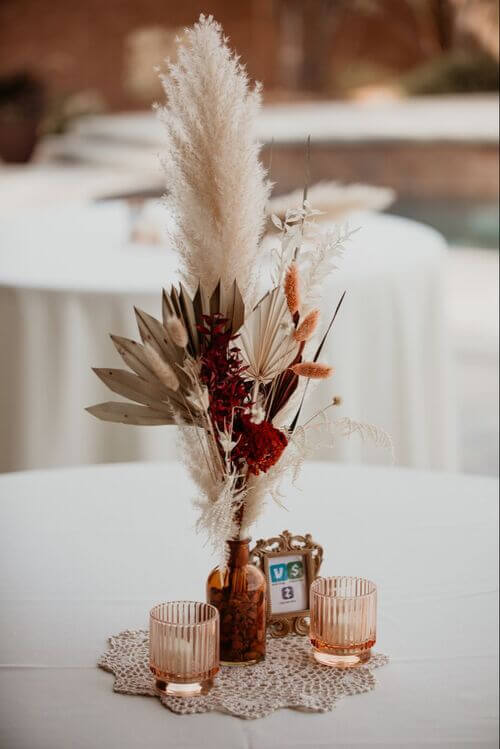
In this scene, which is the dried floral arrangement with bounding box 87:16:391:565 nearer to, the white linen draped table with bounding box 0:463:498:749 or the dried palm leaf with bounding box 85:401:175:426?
the dried palm leaf with bounding box 85:401:175:426

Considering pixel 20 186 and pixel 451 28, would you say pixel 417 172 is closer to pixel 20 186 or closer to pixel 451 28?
pixel 20 186

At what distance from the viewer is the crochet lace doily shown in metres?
0.99

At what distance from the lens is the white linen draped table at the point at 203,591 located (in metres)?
0.96

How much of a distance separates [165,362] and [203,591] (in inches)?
15.7

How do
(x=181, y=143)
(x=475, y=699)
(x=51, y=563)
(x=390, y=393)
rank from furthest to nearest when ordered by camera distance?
1. (x=390, y=393)
2. (x=51, y=563)
3. (x=475, y=699)
4. (x=181, y=143)

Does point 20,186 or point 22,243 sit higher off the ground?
point 20,186

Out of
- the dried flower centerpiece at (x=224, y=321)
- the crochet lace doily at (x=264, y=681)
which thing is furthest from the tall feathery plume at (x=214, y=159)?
the crochet lace doily at (x=264, y=681)

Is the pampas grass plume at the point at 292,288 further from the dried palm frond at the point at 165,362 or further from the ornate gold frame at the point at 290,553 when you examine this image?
the ornate gold frame at the point at 290,553

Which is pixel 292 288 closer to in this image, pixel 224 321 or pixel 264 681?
pixel 224 321

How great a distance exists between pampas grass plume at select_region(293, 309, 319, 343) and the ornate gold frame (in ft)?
0.84

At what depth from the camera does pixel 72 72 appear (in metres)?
17.5

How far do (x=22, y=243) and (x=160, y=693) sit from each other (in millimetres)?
2625

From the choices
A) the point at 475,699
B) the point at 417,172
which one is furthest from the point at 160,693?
the point at 417,172

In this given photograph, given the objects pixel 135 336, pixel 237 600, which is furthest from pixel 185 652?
pixel 135 336
